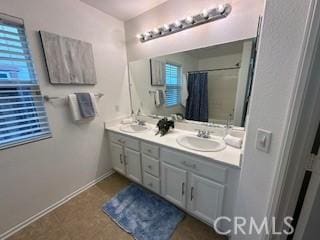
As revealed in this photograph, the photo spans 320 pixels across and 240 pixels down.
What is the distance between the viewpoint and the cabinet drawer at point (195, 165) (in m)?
1.22

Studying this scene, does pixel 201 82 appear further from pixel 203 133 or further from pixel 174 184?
pixel 174 184

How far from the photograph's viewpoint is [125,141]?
1.97m

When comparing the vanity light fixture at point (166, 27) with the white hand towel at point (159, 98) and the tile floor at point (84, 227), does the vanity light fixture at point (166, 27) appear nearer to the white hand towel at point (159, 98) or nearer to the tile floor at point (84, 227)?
the white hand towel at point (159, 98)

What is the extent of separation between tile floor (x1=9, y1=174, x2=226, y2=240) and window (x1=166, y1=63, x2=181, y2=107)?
141cm

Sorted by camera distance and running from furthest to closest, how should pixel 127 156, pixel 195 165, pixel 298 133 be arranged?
pixel 127 156 → pixel 195 165 → pixel 298 133

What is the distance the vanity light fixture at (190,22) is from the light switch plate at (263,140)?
1.23 meters

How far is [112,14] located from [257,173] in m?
2.49

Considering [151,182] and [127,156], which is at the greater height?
[127,156]

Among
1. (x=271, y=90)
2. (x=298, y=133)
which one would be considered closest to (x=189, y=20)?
(x=271, y=90)

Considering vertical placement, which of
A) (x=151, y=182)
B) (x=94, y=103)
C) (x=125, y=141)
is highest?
(x=94, y=103)

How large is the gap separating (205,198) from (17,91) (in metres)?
2.06

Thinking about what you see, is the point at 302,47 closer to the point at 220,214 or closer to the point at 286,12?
the point at 286,12

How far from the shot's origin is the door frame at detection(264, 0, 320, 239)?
1.99 feet

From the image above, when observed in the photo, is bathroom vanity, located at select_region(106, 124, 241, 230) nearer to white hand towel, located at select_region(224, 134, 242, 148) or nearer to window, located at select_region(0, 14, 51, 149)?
white hand towel, located at select_region(224, 134, 242, 148)
